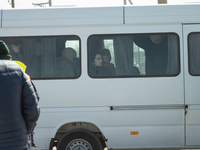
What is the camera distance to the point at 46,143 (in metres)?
5.30

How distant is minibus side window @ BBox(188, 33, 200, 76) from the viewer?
17.5 ft

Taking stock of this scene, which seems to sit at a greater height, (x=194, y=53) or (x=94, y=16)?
(x=94, y=16)

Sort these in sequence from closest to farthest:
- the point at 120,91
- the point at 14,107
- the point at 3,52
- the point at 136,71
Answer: the point at 14,107, the point at 3,52, the point at 120,91, the point at 136,71

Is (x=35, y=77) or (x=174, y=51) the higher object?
(x=174, y=51)

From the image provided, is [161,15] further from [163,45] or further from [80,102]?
[80,102]

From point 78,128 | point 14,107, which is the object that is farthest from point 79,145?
point 14,107

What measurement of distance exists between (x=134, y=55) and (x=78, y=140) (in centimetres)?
176

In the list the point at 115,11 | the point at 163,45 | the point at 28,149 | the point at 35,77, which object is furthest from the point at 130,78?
the point at 28,149

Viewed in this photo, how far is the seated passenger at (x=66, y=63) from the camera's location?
536 centimetres

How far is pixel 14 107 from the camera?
2.98m

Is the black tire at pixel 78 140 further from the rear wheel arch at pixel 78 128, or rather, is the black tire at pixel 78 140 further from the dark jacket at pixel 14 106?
the dark jacket at pixel 14 106

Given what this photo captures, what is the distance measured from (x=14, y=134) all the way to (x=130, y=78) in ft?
8.96

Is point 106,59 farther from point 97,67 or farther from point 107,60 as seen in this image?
point 97,67

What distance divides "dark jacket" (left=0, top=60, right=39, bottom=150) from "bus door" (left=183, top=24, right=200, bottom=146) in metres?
3.10
